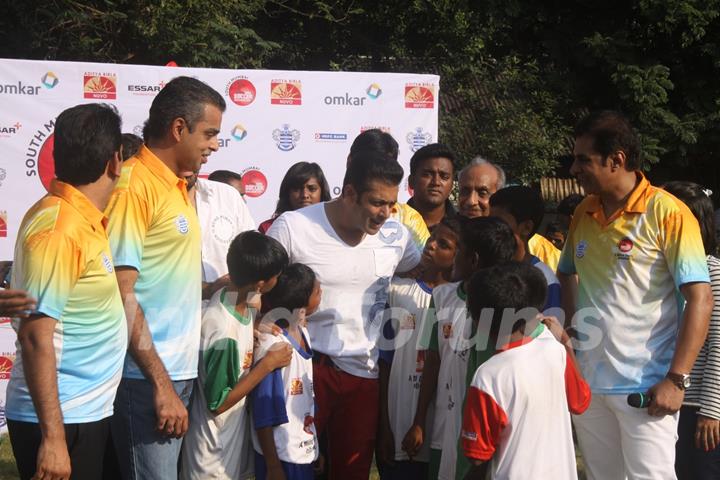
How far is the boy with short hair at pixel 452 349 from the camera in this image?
4047mm

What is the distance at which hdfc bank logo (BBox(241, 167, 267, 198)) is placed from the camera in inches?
273

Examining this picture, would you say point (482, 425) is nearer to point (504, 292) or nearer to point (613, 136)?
point (504, 292)

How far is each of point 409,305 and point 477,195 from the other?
912 millimetres

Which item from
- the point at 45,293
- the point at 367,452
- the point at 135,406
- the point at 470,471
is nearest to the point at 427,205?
the point at 367,452

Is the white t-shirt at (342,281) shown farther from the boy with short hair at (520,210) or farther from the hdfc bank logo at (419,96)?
the hdfc bank logo at (419,96)

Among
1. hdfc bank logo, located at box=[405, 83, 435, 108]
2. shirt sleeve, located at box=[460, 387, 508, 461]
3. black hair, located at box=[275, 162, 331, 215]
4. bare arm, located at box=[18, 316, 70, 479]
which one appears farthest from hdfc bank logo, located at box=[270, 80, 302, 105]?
bare arm, located at box=[18, 316, 70, 479]

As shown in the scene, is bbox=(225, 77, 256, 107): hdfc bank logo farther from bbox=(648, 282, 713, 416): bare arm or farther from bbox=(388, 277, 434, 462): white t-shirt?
bbox=(648, 282, 713, 416): bare arm

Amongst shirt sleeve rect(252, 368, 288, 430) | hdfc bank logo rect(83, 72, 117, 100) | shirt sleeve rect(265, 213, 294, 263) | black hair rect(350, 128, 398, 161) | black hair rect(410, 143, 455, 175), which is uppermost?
hdfc bank logo rect(83, 72, 117, 100)

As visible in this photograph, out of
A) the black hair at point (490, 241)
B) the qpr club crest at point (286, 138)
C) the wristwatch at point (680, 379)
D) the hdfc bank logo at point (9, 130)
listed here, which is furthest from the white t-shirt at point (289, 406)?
the hdfc bank logo at point (9, 130)

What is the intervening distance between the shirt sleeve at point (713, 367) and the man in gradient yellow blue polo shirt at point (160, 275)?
2.31 meters

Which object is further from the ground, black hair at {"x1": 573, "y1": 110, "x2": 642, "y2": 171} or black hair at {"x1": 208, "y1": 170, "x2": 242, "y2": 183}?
black hair at {"x1": 573, "y1": 110, "x2": 642, "y2": 171}

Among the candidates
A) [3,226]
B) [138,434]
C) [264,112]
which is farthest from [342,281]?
[3,226]

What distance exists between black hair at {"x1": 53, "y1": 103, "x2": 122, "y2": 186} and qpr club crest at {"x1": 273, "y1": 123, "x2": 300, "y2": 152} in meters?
3.91

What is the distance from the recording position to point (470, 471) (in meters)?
3.57
